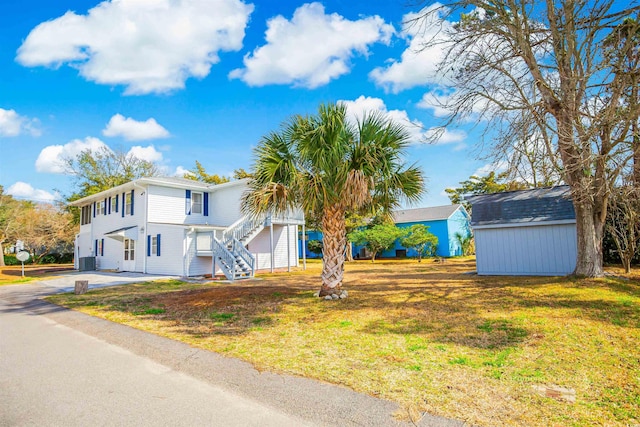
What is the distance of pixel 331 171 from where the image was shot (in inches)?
370

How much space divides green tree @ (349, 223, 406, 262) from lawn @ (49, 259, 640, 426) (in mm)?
18619

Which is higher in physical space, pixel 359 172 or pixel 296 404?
pixel 359 172

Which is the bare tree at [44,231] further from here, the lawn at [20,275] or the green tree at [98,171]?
the lawn at [20,275]

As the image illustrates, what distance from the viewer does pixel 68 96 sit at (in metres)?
16.6

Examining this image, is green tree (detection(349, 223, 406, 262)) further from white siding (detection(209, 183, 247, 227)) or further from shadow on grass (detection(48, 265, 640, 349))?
shadow on grass (detection(48, 265, 640, 349))

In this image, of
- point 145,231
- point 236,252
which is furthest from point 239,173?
point 236,252

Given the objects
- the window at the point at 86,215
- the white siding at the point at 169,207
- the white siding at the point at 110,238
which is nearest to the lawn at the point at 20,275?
the white siding at the point at 110,238

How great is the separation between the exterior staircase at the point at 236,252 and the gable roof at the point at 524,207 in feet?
32.5

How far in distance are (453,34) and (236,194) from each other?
50.5ft

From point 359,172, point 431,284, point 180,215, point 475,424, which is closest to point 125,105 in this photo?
point 180,215

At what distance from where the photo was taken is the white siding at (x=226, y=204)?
74.2 feet

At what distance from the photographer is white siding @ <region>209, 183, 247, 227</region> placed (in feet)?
74.2

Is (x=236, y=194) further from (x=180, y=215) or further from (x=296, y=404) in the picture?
(x=296, y=404)

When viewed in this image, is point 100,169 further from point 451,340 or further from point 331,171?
point 451,340
